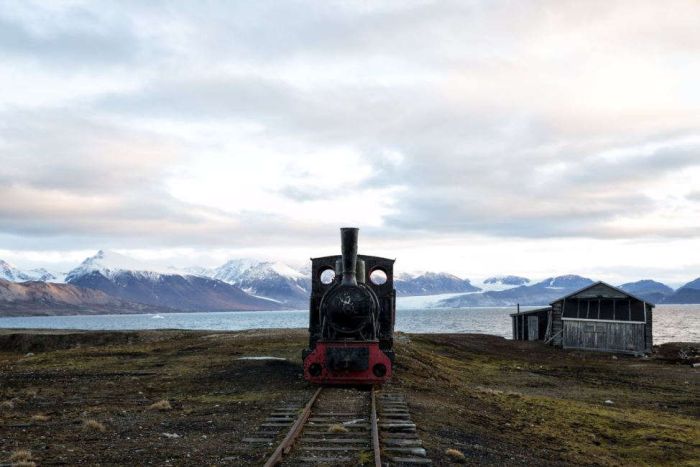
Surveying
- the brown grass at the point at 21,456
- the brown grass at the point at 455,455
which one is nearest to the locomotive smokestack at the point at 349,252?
the brown grass at the point at 455,455

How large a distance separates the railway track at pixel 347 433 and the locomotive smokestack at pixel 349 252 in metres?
3.81

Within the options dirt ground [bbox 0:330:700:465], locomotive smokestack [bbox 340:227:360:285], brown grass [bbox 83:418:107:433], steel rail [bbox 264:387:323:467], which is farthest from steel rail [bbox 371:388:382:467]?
locomotive smokestack [bbox 340:227:360:285]

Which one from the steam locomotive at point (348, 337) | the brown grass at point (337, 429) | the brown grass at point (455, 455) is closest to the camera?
the brown grass at point (455, 455)

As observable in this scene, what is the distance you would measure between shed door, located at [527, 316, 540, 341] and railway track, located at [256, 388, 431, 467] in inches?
1641

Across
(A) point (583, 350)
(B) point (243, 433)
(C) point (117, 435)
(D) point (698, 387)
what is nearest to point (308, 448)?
(B) point (243, 433)

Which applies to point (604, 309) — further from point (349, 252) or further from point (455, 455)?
point (455, 455)

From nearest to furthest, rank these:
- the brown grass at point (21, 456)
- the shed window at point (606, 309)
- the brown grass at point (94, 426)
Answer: the brown grass at point (21, 456) → the brown grass at point (94, 426) → the shed window at point (606, 309)

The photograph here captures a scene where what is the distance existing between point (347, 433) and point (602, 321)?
37.8m

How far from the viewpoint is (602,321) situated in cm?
4491

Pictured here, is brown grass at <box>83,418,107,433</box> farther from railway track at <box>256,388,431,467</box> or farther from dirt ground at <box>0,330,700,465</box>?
railway track at <box>256,388,431,467</box>

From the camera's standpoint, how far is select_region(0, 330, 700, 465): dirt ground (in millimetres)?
11391

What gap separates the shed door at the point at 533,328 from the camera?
54531 millimetres

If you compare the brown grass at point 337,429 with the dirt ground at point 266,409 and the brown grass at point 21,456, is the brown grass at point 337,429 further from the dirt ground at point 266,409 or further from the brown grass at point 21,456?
the brown grass at point 21,456

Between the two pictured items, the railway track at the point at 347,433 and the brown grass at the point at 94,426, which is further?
the brown grass at the point at 94,426
